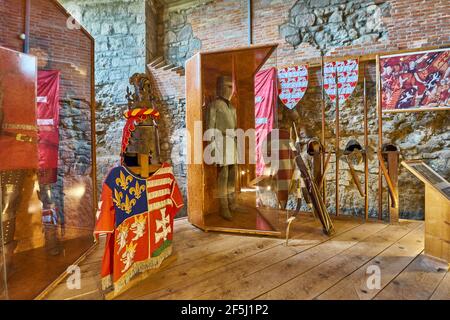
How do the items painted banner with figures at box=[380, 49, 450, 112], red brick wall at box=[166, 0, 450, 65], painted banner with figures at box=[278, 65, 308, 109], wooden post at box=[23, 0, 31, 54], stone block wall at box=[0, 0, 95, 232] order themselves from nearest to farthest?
wooden post at box=[23, 0, 31, 54] < stone block wall at box=[0, 0, 95, 232] < painted banner with figures at box=[380, 49, 450, 112] < red brick wall at box=[166, 0, 450, 65] < painted banner with figures at box=[278, 65, 308, 109]

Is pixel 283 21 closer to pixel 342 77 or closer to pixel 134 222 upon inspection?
pixel 342 77

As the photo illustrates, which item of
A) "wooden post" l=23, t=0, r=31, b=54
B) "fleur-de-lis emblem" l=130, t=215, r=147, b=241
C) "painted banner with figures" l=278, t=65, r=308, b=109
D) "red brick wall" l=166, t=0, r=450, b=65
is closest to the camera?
"fleur-de-lis emblem" l=130, t=215, r=147, b=241

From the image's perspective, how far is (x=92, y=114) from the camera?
2855mm

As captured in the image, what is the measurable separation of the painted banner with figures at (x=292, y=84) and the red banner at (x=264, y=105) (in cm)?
18

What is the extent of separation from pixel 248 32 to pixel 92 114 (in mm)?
3846

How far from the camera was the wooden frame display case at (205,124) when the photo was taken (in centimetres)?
323

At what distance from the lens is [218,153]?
133 inches

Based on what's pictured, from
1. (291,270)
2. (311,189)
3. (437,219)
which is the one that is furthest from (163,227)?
(437,219)

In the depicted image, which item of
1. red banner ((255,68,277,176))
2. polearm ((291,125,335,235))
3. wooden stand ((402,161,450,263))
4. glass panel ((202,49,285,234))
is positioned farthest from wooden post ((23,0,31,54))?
wooden stand ((402,161,450,263))

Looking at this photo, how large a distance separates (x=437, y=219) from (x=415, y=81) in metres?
2.48

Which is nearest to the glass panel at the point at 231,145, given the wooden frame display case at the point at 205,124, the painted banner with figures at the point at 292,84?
the wooden frame display case at the point at 205,124

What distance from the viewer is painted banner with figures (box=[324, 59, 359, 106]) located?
14.1 ft

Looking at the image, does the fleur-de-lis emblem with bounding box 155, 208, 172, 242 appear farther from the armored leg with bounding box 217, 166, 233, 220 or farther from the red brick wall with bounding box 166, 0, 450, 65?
the red brick wall with bounding box 166, 0, 450, 65

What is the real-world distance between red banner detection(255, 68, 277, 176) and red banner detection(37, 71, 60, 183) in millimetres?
2924
